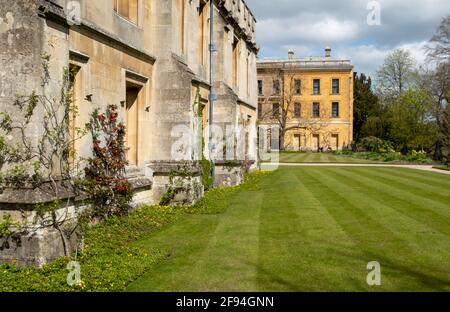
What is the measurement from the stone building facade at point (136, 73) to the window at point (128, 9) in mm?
24

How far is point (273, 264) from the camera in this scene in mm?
6027

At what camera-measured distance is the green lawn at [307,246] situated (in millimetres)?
5324

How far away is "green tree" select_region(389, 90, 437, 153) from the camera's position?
39344mm

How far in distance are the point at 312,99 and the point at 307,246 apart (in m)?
54.5

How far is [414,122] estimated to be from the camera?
39.9 m

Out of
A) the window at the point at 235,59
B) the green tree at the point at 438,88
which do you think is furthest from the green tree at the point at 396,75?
the window at the point at 235,59

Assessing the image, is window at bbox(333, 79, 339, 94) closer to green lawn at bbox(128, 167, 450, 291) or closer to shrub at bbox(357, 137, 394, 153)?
shrub at bbox(357, 137, 394, 153)

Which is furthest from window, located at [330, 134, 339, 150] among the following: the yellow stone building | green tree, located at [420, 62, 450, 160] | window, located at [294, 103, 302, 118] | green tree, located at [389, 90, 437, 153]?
green tree, located at [389, 90, 437, 153]

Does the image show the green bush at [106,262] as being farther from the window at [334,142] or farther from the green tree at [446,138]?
the window at [334,142]

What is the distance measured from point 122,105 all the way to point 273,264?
16.7ft

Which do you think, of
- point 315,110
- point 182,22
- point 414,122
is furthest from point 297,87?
point 182,22

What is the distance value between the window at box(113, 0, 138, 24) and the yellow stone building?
154 feet

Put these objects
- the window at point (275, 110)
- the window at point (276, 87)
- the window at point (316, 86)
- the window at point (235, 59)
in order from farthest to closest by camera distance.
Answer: the window at point (316, 86) → the window at point (276, 87) → the window at point (275, 110) → the window at point (235, 59)
